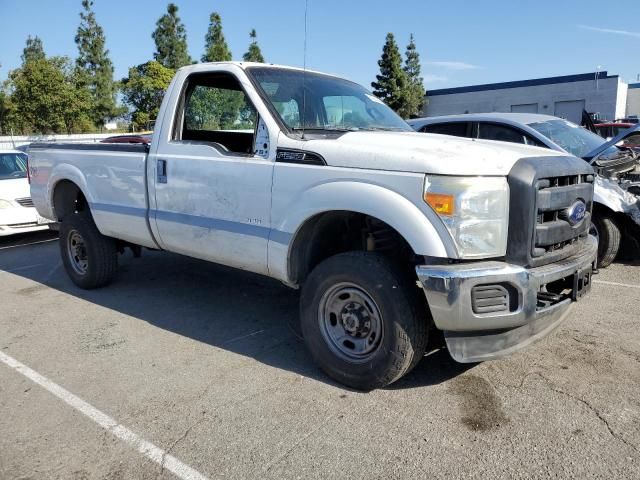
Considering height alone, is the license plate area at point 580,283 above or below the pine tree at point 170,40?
below

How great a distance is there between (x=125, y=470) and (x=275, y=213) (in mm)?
1813

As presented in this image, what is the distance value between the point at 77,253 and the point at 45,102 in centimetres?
4000

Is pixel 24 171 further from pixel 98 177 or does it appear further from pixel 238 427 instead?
pixel 238 427

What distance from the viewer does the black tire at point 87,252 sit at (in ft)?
18.5

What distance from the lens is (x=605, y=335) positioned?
169 inches

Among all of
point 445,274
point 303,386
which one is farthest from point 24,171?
point 445,274

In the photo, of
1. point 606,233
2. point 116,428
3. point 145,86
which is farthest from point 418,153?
point 145,86

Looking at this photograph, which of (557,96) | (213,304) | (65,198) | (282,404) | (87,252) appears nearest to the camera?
(282,404)

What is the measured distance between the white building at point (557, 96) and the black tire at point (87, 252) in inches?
1632

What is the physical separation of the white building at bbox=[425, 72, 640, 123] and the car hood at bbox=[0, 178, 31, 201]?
40198 millimetres

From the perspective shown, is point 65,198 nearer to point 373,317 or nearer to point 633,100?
point 373,317

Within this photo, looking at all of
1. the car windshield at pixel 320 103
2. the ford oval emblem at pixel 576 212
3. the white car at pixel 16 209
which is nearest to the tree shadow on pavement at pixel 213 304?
the white car at pixel 16 209

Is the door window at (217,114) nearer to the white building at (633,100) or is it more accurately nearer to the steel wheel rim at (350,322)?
the steel wheel rim at (350,322)

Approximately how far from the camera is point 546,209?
10.4 feet
